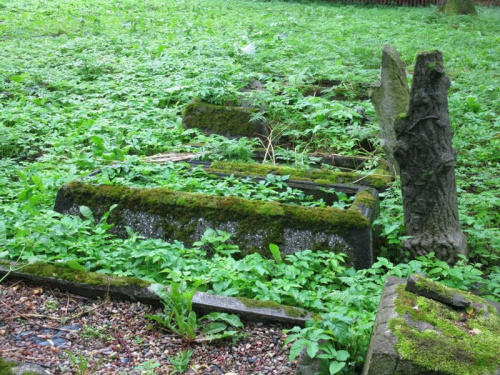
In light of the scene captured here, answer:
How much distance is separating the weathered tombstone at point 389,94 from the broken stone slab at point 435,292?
10.8ft

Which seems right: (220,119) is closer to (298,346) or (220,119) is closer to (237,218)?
(237,218)

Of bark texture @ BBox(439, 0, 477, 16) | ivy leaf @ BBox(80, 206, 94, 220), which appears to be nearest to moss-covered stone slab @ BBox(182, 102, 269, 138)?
ivy leaf @ BBox(80, 206, 94, 220)

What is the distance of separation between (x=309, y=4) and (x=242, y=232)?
18.6 metres

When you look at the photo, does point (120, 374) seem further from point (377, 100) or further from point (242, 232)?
point (377, 100)

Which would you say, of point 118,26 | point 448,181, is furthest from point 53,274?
point 118,26

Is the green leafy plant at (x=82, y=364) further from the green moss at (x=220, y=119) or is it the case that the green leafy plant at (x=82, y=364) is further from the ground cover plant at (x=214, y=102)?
the green moss at (x=220, y=119)

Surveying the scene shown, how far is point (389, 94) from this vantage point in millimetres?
6191

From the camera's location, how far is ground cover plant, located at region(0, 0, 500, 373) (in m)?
4.04

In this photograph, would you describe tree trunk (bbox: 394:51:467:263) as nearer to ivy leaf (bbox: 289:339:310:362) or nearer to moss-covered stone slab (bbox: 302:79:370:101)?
ivy leaf (bbox: 289:339:310:362)

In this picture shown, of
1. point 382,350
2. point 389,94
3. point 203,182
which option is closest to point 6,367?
point 382,350

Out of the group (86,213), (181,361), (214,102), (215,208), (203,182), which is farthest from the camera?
(214,102)

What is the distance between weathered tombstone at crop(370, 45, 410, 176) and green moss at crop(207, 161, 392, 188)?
681 millimetres

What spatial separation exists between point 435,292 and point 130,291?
193cm

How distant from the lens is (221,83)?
813cm
